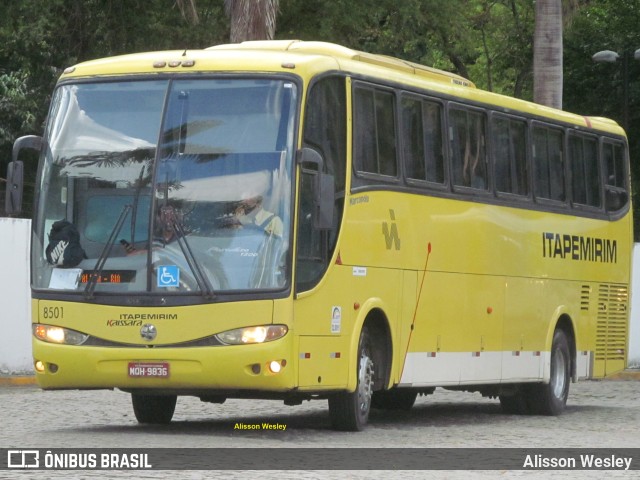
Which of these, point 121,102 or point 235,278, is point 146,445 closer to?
point 235,278

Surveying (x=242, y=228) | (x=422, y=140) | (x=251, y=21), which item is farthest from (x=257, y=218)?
(x=251, y=21)

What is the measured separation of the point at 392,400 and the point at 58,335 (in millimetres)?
6211

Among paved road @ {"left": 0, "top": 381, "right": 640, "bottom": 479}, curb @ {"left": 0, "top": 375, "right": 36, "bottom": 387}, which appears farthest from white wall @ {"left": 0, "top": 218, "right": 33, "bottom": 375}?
paved road @ {"left": 0, "top": 381, "right": 640, "bottom": 479}

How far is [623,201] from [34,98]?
68.1ft

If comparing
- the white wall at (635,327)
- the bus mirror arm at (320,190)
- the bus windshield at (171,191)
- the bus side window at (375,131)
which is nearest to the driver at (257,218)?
the bus windshield at (171,191)

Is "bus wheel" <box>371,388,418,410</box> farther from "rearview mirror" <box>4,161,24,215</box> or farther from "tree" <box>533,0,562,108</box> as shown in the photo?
"tree" <box>533,0,562,108</box>

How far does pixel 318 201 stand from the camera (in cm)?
1467

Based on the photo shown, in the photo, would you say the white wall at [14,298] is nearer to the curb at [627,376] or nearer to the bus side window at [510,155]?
the bus side window at [510,155]

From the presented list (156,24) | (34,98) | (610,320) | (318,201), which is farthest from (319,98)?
(34,98)

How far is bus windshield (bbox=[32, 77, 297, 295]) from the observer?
1448 centimetres

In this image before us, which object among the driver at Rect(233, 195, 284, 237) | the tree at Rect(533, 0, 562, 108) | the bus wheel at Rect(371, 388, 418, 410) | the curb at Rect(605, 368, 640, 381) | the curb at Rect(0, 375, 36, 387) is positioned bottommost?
the curb at Rect(605, 368, 640, 381)

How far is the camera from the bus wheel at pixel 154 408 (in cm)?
1644

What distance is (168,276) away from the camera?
14547 millimetres

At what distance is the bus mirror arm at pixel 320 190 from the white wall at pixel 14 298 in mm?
10123
